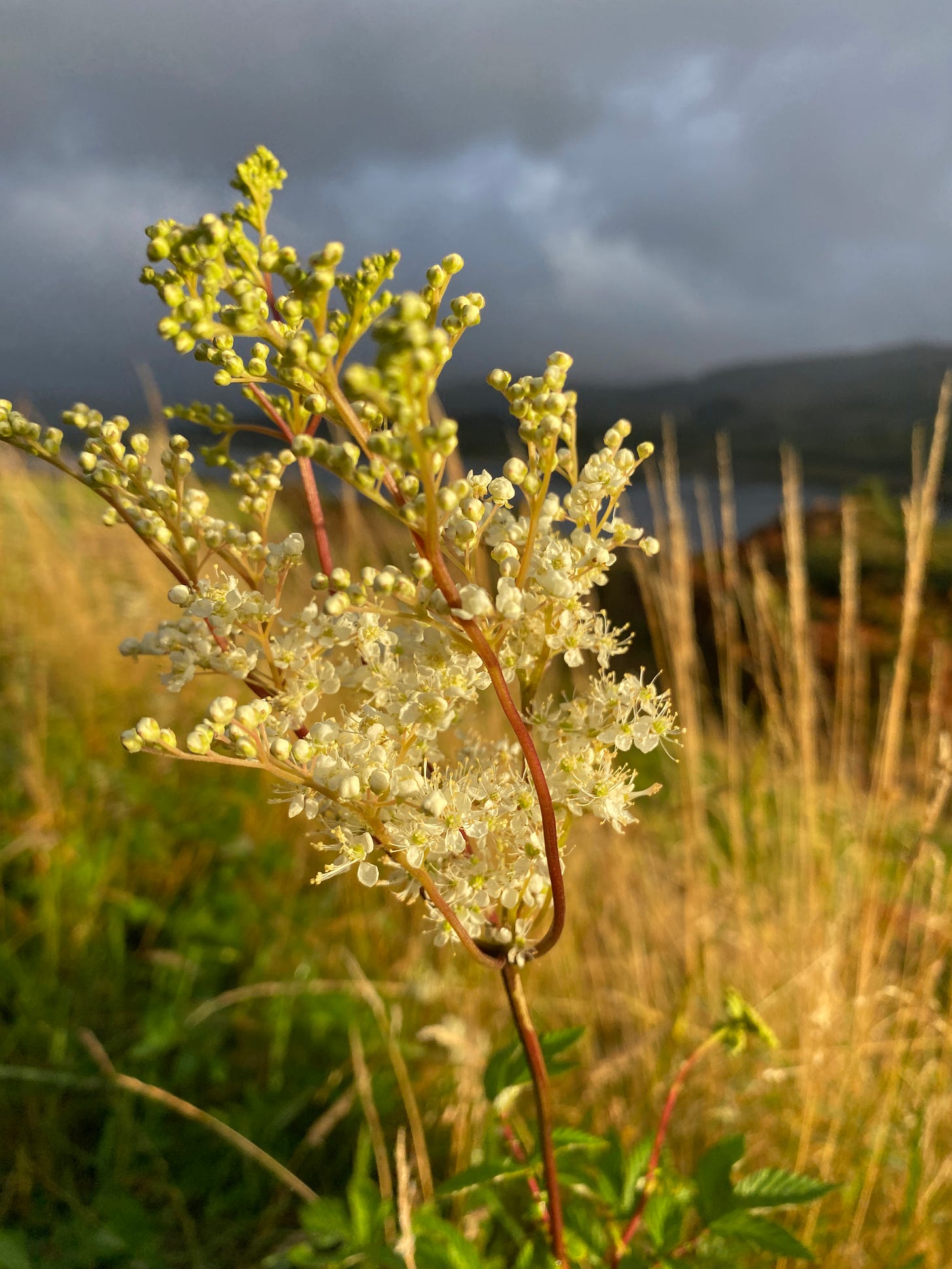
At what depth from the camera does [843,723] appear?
259 centimetres

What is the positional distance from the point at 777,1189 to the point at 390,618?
41.4 inches

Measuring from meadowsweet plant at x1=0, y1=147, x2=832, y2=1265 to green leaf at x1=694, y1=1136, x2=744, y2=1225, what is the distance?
1.07 ft

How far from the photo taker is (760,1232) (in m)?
1.11

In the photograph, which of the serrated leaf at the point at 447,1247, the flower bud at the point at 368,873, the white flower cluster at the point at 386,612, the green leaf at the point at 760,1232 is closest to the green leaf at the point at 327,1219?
the serrated leaf at the point at 447,1247

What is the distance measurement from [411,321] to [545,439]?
0.24m

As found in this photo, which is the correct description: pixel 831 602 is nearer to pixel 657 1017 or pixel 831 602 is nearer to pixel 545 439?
pixel 657 1017

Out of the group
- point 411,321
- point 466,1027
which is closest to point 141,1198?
point 466,1027

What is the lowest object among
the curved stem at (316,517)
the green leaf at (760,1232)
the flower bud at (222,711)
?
the green leaf at (760,1232)

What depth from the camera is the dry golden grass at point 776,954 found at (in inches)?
76.7

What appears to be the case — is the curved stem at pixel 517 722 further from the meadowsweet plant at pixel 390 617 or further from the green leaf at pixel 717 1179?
the green leaf at pixel 717 1179

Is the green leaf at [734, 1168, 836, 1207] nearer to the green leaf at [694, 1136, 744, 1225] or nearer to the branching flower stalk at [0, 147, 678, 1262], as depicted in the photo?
the green leaf at [694, 1136, 744, 1225]

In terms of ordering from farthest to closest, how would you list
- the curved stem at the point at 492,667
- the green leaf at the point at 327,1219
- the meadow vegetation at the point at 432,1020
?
1. the meadow vegetation at the point at 432,1020
2. the green leaf at the point at 327,1219
3. the curved stem at the point at 492,667

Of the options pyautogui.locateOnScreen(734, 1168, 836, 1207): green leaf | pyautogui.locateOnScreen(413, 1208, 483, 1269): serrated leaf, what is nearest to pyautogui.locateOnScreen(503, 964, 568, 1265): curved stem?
pyautogui.locateOnScreen(413, 1208, 483, 1269): serrated leaf

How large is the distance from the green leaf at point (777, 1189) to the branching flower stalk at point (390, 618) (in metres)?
0.36
